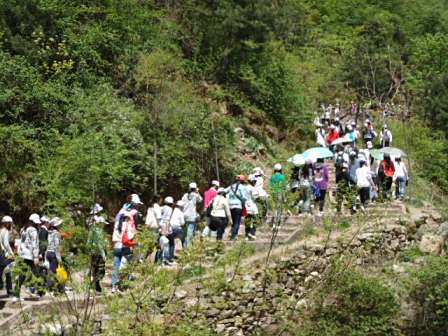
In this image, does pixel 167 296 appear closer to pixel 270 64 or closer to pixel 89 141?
pixel 89 141

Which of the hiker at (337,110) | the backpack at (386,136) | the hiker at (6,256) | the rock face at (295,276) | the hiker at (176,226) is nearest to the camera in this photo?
the hiker at (6,256)

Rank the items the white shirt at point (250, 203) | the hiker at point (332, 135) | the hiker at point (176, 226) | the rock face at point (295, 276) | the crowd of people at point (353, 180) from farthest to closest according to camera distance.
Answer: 1. the hiker at point (332, 135)
2. the crowd of people at point (353, 180)
3. the white shirt at point (250, 203)
4. the hiker at point (176, 226)
5. the rock face at point (295, 276)

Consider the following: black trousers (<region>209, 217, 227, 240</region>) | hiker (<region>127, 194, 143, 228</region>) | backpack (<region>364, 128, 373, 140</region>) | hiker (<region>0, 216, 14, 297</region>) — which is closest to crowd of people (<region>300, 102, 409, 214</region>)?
black trousers (<region>209, 217, 227, 240</region>)

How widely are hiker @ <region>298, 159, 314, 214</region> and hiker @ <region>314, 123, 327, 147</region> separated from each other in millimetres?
7567

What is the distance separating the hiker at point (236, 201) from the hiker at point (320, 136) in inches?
352

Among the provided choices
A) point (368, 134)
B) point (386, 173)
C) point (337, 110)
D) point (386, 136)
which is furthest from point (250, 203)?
point (337, 110)

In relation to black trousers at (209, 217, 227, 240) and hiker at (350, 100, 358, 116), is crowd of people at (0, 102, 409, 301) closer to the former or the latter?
black trousers at (209, 217, 227, 240)

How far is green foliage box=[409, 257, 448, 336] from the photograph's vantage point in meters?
13.8

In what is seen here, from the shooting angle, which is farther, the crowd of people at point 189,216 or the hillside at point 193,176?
the crowd of people at point 189,216

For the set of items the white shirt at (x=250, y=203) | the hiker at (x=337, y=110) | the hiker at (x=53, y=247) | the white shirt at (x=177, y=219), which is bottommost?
the hiker at (x=53, y=247)

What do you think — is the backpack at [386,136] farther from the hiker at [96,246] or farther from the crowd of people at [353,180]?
the hiker at [96,246]

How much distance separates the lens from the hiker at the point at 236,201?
14.4 m

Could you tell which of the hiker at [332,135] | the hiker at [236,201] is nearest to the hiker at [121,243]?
the hiker at [236,201]

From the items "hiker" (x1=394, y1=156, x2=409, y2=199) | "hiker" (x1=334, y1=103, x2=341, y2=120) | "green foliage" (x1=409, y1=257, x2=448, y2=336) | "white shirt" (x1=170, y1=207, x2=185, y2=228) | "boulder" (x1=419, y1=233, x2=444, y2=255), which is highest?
"hiker" (x1=334, y1=103, x2=341, y2=120)
